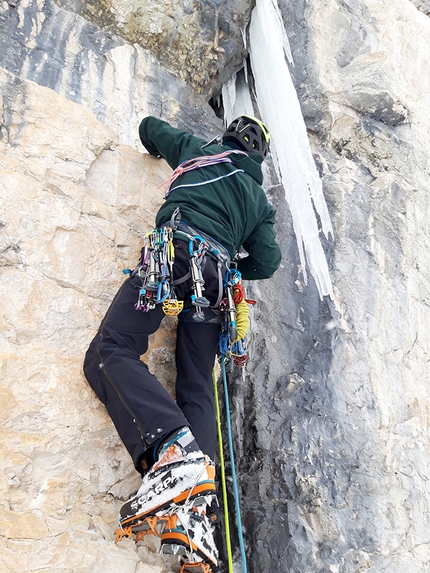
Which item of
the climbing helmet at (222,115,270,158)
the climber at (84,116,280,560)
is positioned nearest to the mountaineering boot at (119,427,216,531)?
the climber at (84,116,280,560)

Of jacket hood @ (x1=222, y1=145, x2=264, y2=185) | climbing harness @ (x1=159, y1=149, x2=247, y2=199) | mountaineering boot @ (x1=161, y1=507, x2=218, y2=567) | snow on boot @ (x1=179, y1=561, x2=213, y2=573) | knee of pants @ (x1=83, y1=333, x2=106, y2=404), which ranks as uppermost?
jacket hood @ (x1=222, y1=145, x2=264, y2=185)

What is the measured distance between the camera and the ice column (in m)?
3.70

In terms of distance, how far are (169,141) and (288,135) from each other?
1291mm

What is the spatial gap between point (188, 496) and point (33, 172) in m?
2.02

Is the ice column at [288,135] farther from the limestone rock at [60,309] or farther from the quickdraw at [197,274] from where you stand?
the quickdraw at [197,274]

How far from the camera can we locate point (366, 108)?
4543mm

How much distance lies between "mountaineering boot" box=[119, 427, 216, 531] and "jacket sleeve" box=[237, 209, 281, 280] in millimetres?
1322

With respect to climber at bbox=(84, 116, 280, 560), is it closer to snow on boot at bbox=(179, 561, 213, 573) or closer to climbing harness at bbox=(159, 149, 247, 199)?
climbing harness at bbox=(159, 149, 247, 199)

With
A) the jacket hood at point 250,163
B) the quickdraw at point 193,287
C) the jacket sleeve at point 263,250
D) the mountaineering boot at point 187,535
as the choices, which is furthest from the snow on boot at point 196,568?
the jacket hood at point 250,163

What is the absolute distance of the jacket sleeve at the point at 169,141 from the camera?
3090 millimetres

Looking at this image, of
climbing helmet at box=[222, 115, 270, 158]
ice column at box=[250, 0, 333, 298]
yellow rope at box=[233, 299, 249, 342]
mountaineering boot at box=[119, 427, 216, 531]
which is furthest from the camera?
ice column at box=[250, 0, 333, 298]

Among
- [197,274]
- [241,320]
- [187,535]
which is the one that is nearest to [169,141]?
[197,274]

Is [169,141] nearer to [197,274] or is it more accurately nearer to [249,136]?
[249,136]

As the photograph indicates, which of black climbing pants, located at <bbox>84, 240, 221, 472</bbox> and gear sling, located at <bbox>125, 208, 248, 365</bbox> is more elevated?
gear sling, located at <bbox>125, 208, 248, 365</bbox>
